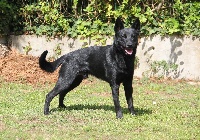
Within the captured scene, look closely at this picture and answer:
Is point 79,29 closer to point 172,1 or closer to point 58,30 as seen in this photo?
point 58,30

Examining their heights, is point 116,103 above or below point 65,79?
below

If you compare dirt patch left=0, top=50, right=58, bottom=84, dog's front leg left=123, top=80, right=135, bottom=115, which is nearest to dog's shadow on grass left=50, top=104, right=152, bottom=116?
dog's front leg left=123, top=80, right=135, bottom=115

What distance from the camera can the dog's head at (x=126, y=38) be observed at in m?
7.19

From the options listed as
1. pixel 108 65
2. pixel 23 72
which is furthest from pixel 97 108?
pixel 23 72

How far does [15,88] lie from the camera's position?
1036 centimetres

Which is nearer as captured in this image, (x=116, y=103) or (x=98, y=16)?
(x=116, y=103)

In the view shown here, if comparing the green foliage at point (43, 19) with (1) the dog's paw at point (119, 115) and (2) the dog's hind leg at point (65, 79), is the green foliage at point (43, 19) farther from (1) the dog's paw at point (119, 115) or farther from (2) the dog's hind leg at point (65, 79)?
(1) the dog's paw at point (119, 115)

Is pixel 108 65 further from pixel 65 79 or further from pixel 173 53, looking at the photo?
pixel 173 53

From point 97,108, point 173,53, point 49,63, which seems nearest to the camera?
point 49,63

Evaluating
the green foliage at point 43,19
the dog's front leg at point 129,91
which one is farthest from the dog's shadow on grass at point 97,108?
the green foliage at point 43,19

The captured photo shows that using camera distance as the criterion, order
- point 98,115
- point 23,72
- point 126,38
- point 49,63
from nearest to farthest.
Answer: point 126,38, point 98,115, point 49,63, point 23,72

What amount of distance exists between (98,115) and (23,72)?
4.06 m

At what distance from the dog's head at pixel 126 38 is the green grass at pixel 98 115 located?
106 cm

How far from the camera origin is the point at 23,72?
36.9ft
